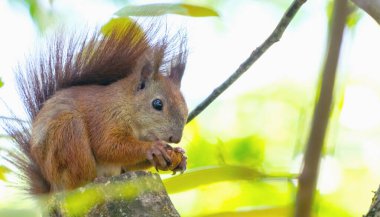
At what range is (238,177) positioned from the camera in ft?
1.66

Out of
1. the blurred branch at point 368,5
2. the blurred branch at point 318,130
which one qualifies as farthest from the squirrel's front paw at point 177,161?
the blurred branch at point 318,130

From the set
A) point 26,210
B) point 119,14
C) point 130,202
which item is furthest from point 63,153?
point 26,210

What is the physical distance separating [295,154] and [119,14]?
45 centimetres

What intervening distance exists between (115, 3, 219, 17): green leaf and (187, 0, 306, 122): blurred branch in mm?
322

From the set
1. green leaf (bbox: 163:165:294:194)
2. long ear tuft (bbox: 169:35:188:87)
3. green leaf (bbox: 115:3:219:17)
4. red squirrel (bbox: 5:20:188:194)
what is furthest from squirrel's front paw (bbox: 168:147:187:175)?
green leaf (bbox: 163:165:294:194)

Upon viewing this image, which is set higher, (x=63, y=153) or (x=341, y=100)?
(x=341, y=100)

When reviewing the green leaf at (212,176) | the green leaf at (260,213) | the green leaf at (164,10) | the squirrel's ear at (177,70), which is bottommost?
the squirrel's ear at (177,70)

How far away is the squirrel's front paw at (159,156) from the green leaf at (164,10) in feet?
3.12

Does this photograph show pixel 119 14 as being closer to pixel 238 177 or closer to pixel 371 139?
pixel 238 177

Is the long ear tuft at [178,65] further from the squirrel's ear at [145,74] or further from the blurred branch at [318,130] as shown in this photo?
the blurred branch at [318,130]

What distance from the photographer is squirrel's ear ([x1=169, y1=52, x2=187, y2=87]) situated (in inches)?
92.9

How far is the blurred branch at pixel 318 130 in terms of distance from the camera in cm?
36

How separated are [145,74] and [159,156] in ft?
1.64

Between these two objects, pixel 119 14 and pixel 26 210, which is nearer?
pixel 26 210
